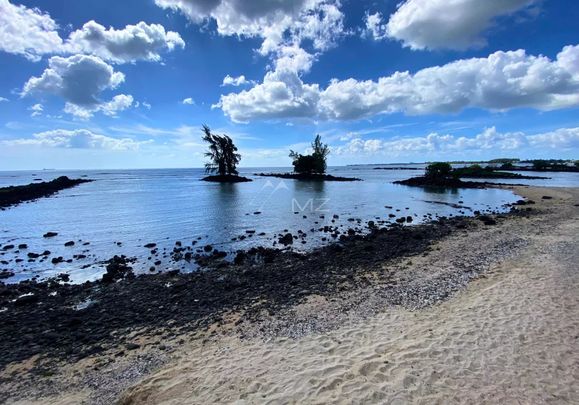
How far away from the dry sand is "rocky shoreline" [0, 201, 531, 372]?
2.04 metres

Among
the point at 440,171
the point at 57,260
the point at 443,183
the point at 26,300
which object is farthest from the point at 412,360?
the point at 440,171

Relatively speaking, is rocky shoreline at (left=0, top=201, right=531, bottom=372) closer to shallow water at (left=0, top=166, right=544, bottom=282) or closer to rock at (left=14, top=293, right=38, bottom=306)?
rock at (left=14, top=293, right=38, bottom=306)

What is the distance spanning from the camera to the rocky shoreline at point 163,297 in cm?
1023

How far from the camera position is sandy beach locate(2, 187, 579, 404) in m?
6.75

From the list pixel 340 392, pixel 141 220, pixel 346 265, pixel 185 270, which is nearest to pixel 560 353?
pixel 340 392

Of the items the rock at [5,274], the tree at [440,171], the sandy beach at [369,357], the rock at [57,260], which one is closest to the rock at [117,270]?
the rock at [57,260]

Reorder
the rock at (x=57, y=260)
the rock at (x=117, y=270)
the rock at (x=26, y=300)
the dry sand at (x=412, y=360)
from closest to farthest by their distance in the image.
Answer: the dry sand at (x=412, y=360), the rock at (x=26, y=300), the rock at (x=117, y=270), the rock at (x=57, y=260)

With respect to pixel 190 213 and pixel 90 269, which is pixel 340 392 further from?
pixel 190 213

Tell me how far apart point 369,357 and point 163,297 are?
362 inches

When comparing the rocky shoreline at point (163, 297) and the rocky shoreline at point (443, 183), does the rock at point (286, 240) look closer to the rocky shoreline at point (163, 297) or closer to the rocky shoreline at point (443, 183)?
Result: the rocky shoreline at point (163, 297)

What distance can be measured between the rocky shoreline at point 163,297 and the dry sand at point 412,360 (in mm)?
2037

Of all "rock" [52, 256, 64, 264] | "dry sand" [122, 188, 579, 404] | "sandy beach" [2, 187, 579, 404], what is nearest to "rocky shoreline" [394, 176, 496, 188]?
"sandy beach" [2, 187, 579, 404]

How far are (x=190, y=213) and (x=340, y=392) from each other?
3401cm

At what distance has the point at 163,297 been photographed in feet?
43.7
